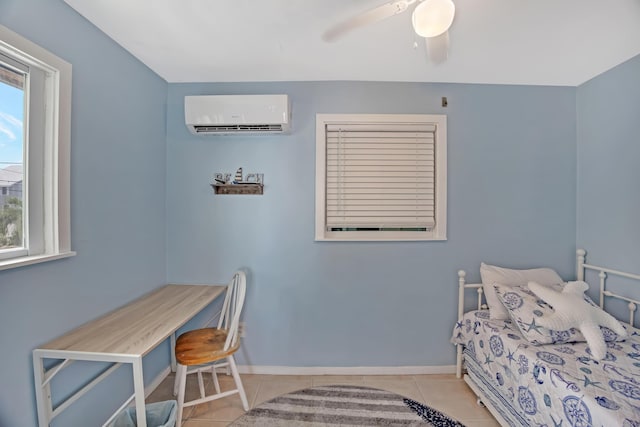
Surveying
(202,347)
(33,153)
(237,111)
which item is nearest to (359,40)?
(237,111)

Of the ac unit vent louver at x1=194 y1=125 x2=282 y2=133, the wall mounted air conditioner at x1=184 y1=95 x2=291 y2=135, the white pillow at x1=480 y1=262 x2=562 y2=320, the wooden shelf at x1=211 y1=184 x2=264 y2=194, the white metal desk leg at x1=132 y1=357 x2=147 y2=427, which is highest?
the wall mounted air conditioner at x1=184 y1=95 x2=291 y2=135

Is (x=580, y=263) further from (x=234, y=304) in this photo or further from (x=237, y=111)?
(x=237, y=111)

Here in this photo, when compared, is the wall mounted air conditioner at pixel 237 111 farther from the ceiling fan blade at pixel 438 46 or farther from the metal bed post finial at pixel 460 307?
the metal bed post finial at pixel 460 307

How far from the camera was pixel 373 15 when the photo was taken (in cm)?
111

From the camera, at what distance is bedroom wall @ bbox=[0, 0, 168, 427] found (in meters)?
1.20

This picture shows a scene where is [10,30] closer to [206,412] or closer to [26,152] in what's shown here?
[26,152]

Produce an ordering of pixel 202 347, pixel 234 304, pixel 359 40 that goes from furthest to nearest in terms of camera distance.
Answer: pixel 234 304, pixel 202 347, pixel 359 40

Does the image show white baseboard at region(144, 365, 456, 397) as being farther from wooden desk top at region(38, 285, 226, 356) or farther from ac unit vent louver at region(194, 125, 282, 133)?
ac unit vent louver at region(194, 125, 282, 133)

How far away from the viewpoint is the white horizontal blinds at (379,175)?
2266 millimetres

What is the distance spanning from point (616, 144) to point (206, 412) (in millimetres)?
3385

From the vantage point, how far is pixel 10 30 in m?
1.13

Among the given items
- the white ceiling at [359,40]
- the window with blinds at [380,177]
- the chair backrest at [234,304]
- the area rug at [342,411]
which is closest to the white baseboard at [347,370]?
the area rug at [342,411]

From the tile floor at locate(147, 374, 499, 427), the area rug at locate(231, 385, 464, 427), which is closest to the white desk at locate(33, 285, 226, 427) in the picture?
the tile floor at locate(147, 374, 499, 427)

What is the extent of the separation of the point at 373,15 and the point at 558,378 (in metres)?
1.83
